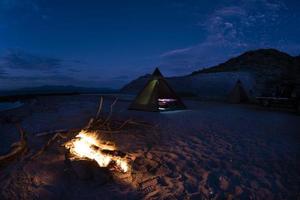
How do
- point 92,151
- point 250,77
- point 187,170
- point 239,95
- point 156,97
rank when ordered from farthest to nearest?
point 250,77 < point 239,95 < point 156,97 < point 92,151 < point 187,170

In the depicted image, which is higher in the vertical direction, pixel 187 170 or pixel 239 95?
pixel 239 95

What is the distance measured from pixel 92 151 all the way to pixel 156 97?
7473 mm

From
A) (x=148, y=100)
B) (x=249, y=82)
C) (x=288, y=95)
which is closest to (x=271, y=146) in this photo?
(x=148, y=100)

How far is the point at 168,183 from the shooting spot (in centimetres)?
339

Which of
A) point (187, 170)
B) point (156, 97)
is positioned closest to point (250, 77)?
point (156, 97)

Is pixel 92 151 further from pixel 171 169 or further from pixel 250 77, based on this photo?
pixel 250 77

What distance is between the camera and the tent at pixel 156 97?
1163 cm

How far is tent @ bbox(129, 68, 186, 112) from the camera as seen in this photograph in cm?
1163

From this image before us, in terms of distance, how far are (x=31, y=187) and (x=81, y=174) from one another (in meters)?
0.77

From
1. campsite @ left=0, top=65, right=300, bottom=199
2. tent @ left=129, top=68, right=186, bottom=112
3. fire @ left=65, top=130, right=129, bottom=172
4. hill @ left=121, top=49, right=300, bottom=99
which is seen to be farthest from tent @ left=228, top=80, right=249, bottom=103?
fire @ left=65, top=130, right=129, bottom=172

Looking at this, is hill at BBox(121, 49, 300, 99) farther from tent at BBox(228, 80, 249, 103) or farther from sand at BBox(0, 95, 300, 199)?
Result: sand at BBox(0, 95, 300, 199)

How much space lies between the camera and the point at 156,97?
1165cm

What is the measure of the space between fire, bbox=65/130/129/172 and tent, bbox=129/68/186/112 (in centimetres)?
607

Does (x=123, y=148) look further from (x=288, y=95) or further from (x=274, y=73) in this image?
(x=274, y=73)
